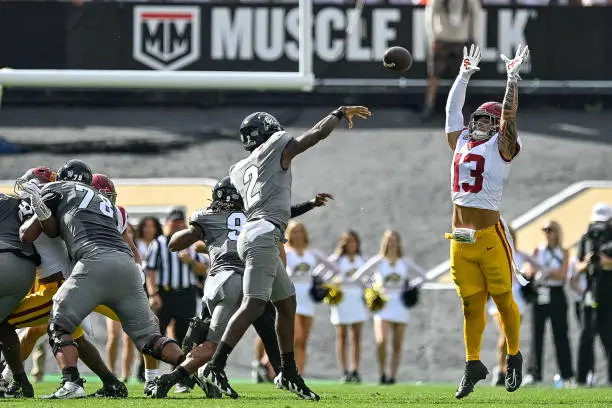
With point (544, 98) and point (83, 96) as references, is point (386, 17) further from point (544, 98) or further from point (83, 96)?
point (83, 96)

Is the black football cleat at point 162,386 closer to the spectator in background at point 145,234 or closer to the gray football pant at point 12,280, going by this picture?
the gray football pant at point 12,280

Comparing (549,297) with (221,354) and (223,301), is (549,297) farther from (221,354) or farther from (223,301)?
(221,354)

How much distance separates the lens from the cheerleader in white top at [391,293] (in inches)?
577

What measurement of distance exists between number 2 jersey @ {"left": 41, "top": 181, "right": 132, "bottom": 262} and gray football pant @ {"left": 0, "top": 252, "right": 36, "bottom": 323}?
1.57 ft

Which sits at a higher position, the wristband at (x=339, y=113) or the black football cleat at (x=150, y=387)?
the wristband at (x=339, y=113)

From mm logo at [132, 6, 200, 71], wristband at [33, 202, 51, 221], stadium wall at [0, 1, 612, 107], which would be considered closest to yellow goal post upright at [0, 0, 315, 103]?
mm logo at [132, 6, 200, 71]

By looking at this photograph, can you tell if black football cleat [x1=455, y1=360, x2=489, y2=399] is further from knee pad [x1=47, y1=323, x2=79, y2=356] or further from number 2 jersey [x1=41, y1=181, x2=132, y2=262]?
knee pad [x1=47, y1=323, x2=79, y2=356]

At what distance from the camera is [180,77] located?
41.9 feet

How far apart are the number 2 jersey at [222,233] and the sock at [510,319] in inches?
70.8

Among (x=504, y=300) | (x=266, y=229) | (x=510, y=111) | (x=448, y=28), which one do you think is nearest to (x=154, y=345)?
(x=266, y=229)

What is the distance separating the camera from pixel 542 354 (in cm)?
1443

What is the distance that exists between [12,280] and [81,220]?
721 mm

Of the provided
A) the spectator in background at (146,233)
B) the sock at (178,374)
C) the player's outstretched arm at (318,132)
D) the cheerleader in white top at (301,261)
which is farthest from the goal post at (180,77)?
the sock at (178,374)

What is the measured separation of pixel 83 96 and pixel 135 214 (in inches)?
97.2
